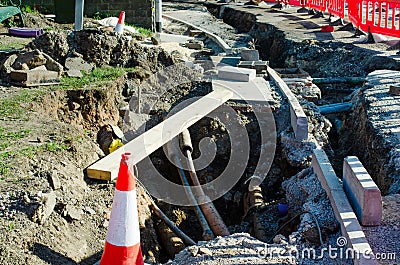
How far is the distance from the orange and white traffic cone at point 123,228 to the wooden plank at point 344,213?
4.67 ft

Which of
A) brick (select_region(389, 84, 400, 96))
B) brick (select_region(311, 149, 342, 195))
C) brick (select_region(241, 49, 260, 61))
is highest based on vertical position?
brick (select_region(241, 49, 260, 61))

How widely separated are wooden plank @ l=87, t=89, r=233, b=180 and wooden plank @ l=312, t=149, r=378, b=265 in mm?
1766

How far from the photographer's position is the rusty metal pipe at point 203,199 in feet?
18.5

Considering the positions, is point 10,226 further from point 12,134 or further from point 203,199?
point 203,199

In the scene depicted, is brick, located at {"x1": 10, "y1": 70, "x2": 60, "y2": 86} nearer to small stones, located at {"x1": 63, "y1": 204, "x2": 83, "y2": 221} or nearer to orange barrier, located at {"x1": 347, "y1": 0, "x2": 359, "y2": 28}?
small stones, located at {"x1": 63, "y1": 204, "x2": 83, "y2": 221}

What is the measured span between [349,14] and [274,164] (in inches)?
314

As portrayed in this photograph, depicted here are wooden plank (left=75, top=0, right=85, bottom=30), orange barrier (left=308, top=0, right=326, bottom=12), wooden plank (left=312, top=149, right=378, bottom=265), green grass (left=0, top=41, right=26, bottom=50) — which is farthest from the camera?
orange barrier (left=308, top=0, right=326, bottom=12)

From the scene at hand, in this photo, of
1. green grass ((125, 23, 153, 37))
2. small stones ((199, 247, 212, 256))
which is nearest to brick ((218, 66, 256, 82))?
green grass ((125, 23, 153, 37))

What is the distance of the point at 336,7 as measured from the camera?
15.1 metres

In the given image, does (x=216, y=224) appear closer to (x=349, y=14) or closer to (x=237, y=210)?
(x=237, y=210)

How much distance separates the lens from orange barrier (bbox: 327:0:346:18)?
47.5 ft

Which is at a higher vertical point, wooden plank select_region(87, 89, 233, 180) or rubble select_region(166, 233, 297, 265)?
wooden plank select_region(87, 89, 233, 180)

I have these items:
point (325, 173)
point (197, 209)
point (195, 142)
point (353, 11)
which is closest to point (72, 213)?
point (197, 209)

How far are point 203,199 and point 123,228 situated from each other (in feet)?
7.62
